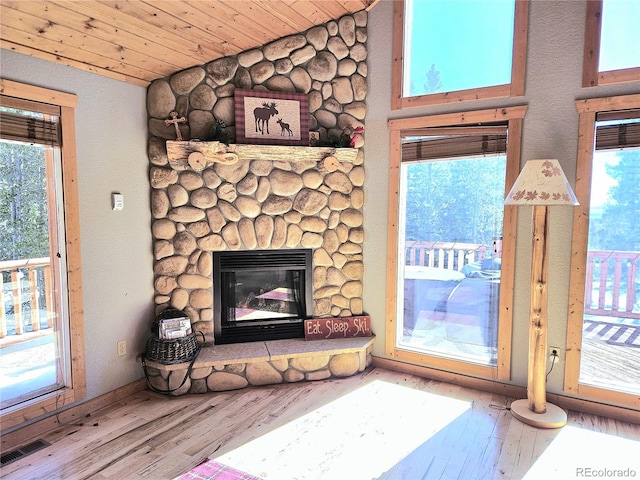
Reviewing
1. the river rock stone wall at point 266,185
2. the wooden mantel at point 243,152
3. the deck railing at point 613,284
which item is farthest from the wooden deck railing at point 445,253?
the wooden mantel at point 243,152

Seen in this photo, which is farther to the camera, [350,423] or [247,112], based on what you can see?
[247,112]

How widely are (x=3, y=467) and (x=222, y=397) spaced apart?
1.33m

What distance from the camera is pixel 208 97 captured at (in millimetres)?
3256

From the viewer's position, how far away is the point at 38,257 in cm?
263

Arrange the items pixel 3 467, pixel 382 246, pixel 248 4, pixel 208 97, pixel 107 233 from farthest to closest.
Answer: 1. pixel 382 246
2. pixel 208 97
3. pixel 107 233
4. pixel 248 4
5. pixel 3 467

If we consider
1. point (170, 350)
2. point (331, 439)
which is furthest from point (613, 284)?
point (170, 350)

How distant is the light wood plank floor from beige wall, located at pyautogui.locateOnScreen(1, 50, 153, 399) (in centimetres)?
46

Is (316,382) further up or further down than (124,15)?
further down

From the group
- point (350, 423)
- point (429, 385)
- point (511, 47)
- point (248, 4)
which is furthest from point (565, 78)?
point (350, 423)

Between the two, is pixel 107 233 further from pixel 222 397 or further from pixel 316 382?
pixel 316 382

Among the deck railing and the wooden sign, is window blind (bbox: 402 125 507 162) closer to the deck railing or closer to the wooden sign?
the deck railing

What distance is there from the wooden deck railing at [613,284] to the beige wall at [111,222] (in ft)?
10.8

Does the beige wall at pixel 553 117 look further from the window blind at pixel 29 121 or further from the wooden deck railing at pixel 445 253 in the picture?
the window blind at pixel 29 121

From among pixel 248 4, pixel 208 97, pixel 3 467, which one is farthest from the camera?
pixel 208 97
